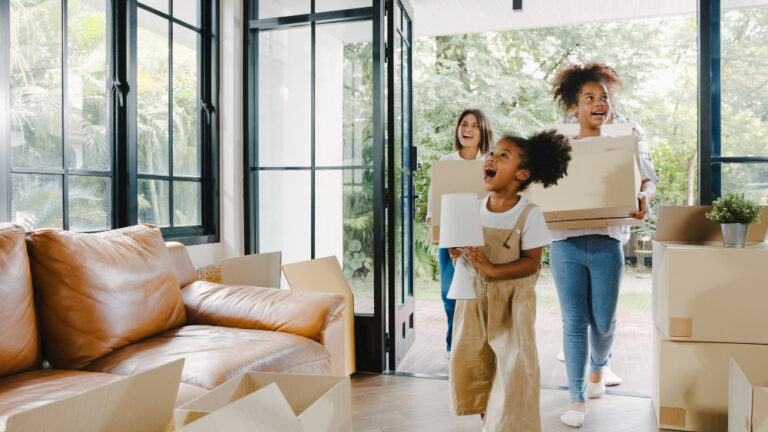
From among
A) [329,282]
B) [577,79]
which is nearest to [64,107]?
[329,282]

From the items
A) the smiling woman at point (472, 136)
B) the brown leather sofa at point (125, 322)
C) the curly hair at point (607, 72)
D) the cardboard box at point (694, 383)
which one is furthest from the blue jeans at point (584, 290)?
the brown leather sofa at point (125, 322)

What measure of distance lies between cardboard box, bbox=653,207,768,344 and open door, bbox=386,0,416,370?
1.38 m

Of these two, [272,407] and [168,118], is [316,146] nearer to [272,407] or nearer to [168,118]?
[168,118]

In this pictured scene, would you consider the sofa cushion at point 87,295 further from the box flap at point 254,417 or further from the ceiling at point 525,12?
the ceiling at point 525,12

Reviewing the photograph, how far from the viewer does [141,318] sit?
195 centimetres

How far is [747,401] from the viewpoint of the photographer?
1.46 meters

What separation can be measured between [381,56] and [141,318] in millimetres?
1776

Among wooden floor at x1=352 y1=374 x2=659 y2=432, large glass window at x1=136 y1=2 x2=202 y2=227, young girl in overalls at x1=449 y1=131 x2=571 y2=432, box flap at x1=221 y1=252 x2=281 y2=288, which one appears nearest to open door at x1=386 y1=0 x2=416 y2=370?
wooden floor at x1=352 y1=374 x2=659 y2=432

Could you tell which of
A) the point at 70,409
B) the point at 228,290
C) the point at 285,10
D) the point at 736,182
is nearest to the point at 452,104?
the point at 285,10

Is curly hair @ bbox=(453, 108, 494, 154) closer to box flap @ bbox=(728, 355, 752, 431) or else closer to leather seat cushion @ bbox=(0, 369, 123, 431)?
box flap @ bbox=(728, 355, 752, 431)

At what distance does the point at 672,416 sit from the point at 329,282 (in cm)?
165

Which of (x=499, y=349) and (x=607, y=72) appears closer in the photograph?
(x=499, y=349)

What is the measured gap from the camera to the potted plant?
2.07 meters

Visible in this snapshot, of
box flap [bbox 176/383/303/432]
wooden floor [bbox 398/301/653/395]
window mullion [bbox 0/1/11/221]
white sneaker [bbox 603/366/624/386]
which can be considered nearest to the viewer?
box flap [bbox 176/383/303/432]
